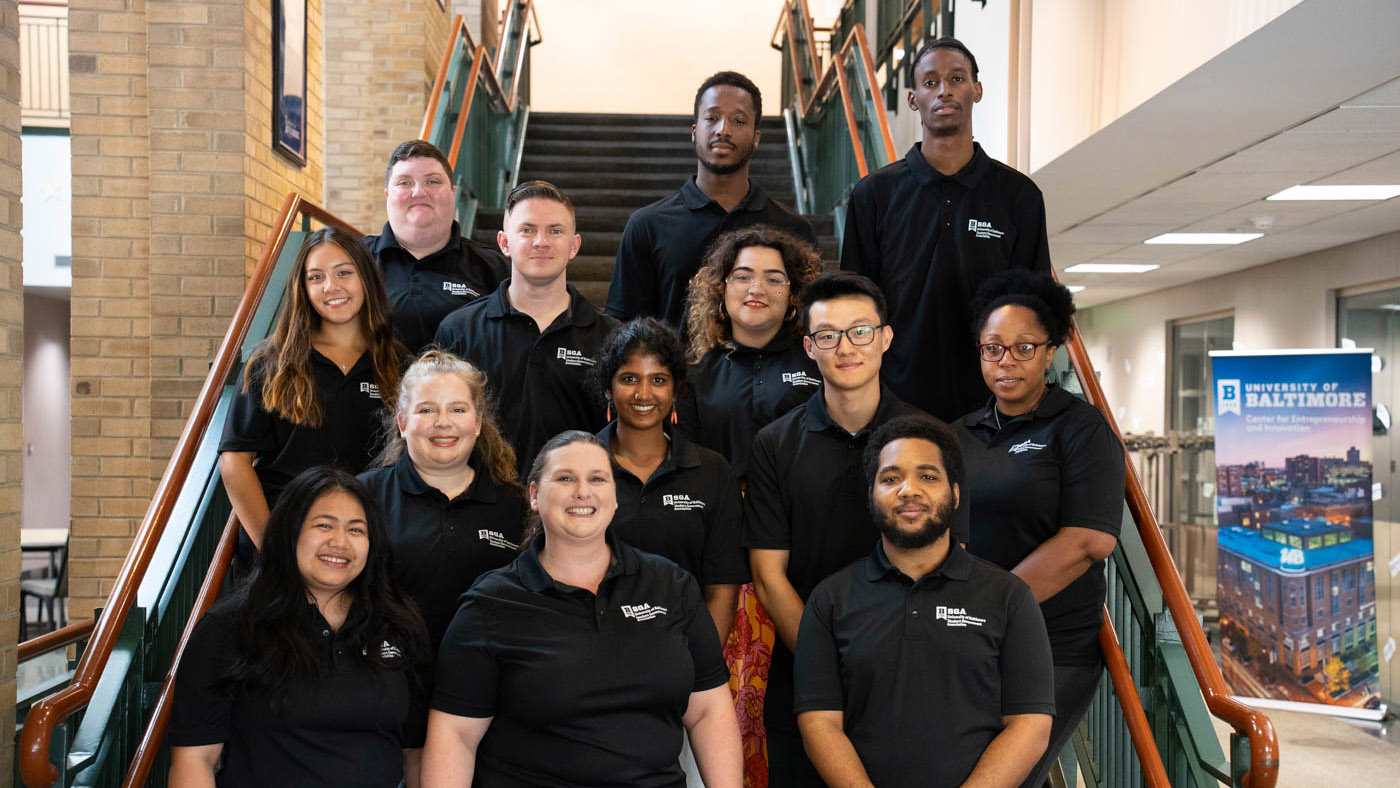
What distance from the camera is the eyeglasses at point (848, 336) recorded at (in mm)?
2785

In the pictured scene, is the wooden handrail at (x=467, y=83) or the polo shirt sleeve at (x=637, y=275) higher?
the wooden handrail at (x=467, y=83)

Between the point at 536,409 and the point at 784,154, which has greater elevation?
the point at 784,154

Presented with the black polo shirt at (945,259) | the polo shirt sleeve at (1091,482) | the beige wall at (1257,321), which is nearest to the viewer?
the polo shirt sleeve at (1091,482)

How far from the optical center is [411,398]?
2.65 m

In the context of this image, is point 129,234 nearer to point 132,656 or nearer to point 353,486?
point 132,656

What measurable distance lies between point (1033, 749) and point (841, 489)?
2.34 ft

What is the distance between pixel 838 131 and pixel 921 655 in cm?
504

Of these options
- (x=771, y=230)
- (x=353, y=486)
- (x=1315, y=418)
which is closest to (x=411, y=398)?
(x=353, y=486)

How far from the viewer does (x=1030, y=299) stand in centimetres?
305

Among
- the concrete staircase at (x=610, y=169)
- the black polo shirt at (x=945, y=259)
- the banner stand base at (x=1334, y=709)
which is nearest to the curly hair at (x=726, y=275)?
the black polo shirt at (x=945, y=259)

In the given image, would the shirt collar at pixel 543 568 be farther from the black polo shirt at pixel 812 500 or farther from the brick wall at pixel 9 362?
the brick wall at pixel 9 362

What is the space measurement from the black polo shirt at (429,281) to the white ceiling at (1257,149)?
9.66 ft

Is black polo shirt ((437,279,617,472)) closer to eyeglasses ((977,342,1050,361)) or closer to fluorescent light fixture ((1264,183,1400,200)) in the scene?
eyeglasses ((977,342,1050,361))

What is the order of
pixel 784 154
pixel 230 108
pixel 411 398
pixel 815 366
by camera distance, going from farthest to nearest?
pixel 784 154, pixel 230 108, pixel 815 366, pixel 411 398
